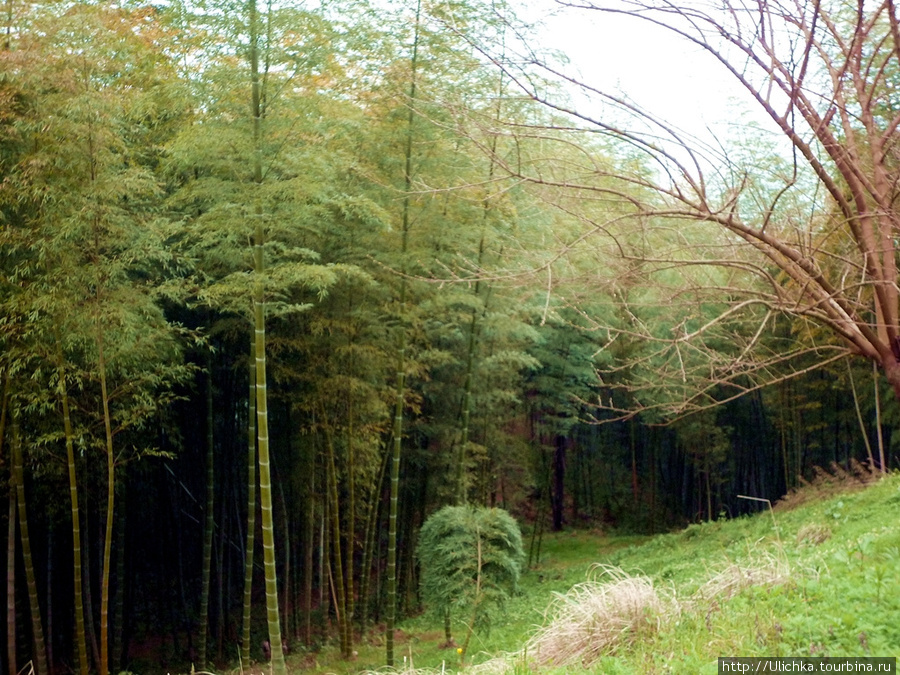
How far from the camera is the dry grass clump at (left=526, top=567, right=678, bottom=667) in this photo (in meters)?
3.45

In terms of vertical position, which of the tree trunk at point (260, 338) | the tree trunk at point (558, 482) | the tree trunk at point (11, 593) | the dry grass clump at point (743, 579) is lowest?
the tree trunk at point (558, 482)

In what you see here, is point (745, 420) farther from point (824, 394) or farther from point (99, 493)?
point (99, 493)

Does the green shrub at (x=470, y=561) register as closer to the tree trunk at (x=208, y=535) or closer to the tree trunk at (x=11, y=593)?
the tree trunk at (x=208, y=535)

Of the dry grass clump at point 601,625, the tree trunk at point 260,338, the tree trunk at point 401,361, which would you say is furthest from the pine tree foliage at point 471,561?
the dry grass clump at point 601,625

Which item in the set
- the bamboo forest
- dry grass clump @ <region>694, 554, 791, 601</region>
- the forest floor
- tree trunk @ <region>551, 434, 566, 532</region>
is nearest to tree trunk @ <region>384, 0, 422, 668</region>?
the bamboo forest

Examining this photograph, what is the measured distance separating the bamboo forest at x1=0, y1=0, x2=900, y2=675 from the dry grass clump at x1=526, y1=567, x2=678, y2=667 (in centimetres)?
90

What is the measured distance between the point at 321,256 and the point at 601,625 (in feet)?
14.2

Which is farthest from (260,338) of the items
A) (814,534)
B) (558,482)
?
(558,482)

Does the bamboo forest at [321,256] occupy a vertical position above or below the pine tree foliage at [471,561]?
above

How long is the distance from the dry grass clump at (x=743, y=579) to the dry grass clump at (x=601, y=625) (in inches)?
7.7

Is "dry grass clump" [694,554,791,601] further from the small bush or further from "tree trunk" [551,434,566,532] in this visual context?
"tree trunk" [551,434,566,532]

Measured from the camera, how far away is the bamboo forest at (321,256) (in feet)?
10.9

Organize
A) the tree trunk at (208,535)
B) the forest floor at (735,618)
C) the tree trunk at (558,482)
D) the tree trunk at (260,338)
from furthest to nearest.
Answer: the tree trunk at (558,482) < the tree trunk at (208,535) < the tree trunk at (260,338) < the forest floor at (735,618)

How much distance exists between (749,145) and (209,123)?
329 centimetres
